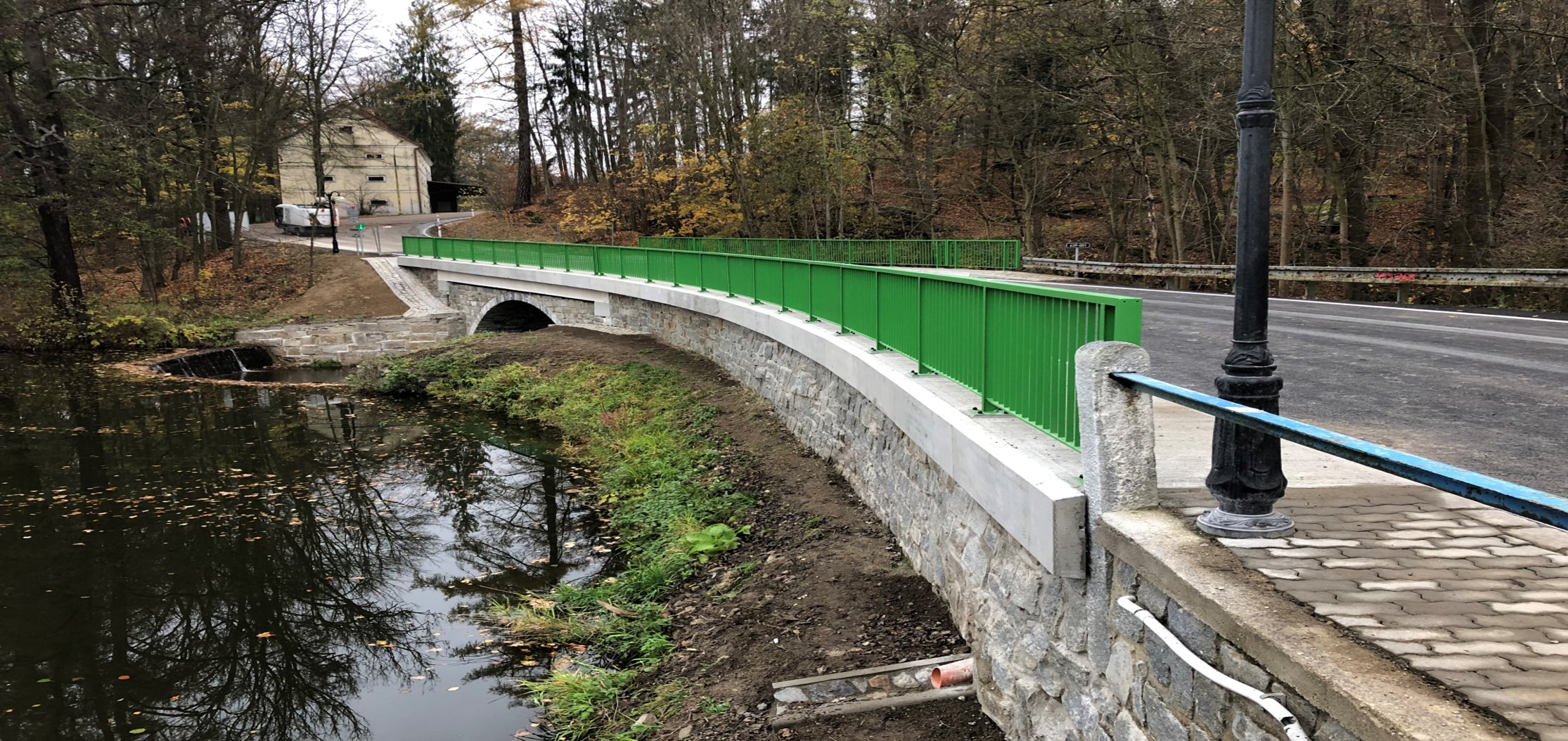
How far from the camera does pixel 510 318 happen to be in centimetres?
2827

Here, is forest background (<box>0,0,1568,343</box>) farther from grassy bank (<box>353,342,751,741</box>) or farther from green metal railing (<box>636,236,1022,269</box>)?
grassy bank (<box>353,342,751,741</box>)

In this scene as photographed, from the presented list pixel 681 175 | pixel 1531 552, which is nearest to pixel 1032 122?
pixel 681 175

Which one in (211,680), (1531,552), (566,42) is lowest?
(211,680)

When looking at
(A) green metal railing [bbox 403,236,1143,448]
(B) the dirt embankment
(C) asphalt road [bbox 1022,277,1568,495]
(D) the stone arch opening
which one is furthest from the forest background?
(A) green metal railing [bbox 403,236,1143,448]

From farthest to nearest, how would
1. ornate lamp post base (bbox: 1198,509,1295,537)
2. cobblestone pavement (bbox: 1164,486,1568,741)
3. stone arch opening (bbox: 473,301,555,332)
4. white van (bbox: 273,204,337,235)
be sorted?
1. white van (bbox: 273,204,337,235)
2. stone arch opening (bbox: 473,301,555,332)
3. ornate lamp post base (bbox: 1198,509,1295,537)
4. cobblestone pavement (bbox: 1164,486,1568,741)

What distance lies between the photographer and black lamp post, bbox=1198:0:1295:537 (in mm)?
3490

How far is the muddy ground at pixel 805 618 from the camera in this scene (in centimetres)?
538

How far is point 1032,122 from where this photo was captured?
27.6m

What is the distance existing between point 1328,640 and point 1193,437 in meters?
2.75

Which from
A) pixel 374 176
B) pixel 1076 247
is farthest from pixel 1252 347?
pixel 374 176

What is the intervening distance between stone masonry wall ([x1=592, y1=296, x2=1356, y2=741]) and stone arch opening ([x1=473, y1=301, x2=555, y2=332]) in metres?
21.1

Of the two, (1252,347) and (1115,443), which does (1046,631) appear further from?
(1252,347)

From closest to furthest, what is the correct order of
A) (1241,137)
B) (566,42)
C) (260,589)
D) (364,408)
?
(1241,137), (260,589), (364,408), (566,42)

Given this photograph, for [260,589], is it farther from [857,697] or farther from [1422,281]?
[1422,281]
